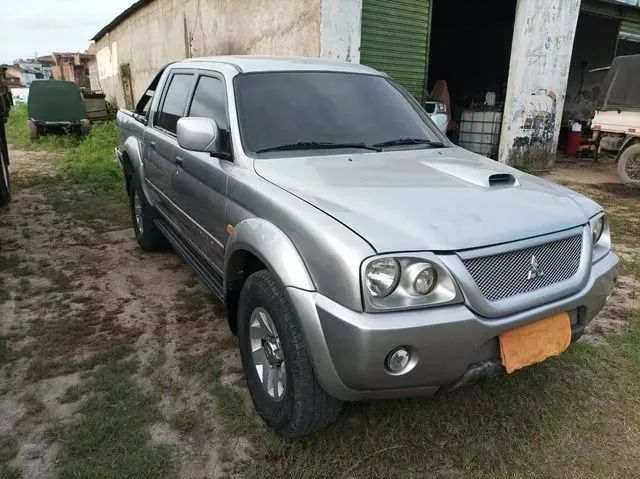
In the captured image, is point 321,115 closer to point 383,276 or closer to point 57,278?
point 383,276

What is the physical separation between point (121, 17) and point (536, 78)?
50.1 ft

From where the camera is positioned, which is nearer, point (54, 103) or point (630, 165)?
point (630, 165)

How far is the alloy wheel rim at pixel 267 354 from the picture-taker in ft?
7.20

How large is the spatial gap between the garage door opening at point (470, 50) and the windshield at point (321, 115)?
369 inches

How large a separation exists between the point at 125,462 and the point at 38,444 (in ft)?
1.51

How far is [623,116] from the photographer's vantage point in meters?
7.90

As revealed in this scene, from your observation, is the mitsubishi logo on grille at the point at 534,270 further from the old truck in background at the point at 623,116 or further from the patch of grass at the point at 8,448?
the old truck in background at the point at 623,116

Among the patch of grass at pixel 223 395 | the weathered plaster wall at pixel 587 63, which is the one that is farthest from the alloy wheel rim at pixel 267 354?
the weathered plaster wall at pixel 587 63

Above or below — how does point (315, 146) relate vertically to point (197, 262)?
above

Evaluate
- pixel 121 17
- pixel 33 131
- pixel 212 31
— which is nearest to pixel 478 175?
pixel 212 31

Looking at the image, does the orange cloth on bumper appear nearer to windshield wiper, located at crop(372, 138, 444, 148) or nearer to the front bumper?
the front bumper

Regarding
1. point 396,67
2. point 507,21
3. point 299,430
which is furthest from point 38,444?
point 507,21

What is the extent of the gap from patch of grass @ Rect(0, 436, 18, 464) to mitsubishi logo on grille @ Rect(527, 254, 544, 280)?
2.36 meters

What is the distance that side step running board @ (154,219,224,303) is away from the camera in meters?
2.89
